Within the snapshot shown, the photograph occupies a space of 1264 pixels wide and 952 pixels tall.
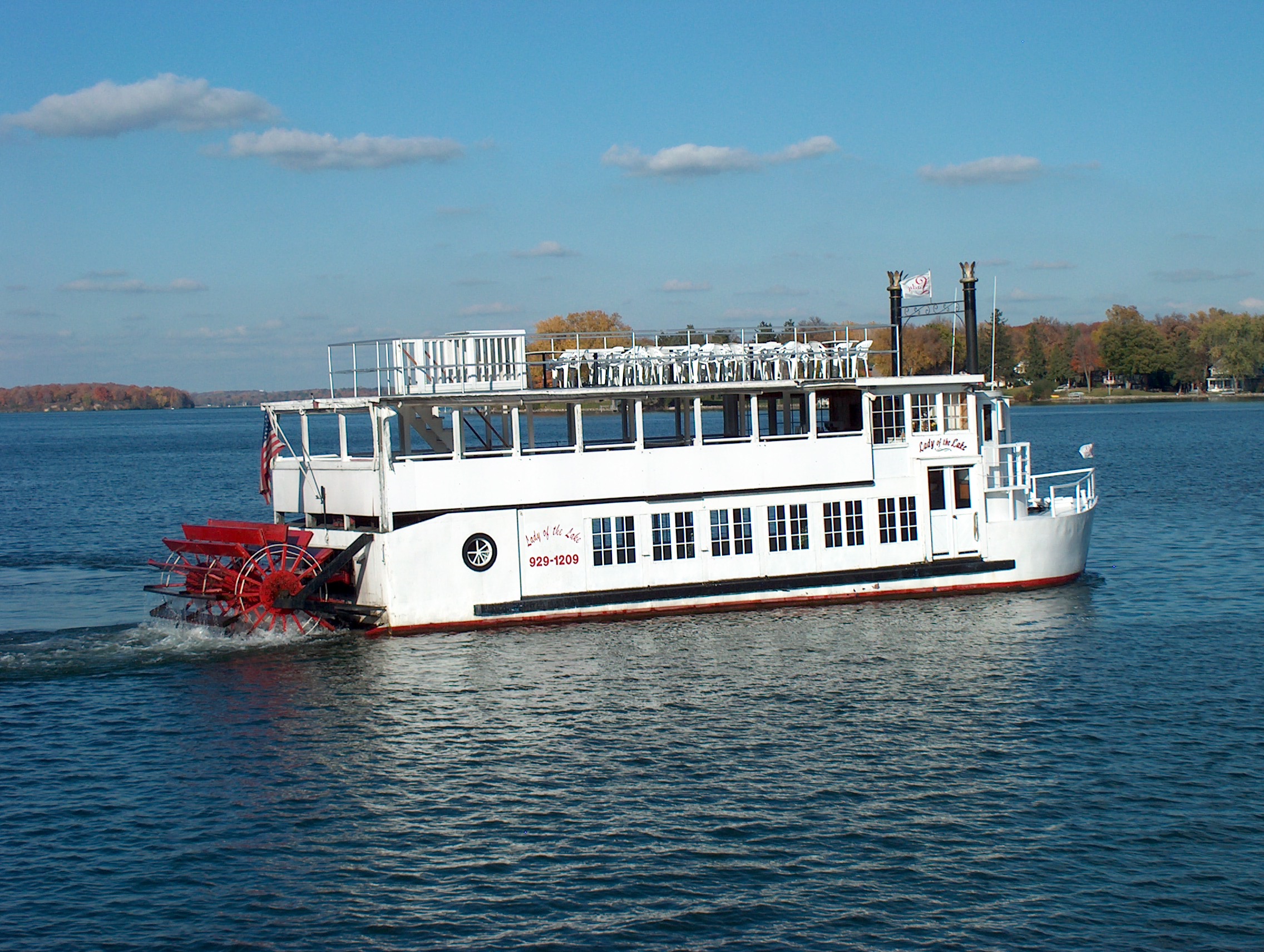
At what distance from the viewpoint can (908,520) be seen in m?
28.3

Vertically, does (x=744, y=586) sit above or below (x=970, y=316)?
below

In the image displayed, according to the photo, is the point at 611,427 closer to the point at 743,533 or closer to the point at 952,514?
the point at 952,514

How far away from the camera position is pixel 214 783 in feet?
59.0

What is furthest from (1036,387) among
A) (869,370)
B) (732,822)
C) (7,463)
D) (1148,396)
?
(732,822)

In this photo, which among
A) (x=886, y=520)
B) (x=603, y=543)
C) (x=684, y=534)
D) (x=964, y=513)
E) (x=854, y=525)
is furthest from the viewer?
(x=964, y=513)

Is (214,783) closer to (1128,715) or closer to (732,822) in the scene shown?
(732,822)

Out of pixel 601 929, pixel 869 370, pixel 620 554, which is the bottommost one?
pixel 601 929

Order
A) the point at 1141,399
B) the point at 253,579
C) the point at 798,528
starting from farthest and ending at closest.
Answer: the point at 1141,399 → the point at 798,528 → the point at 253,579

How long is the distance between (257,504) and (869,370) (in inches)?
1463

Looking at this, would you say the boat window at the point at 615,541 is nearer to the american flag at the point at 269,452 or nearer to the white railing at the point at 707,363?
the white railing at the point at 707,363

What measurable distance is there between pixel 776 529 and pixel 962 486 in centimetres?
487

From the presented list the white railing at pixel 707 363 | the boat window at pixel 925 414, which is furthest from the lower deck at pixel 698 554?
the white railing at pixel 707 363

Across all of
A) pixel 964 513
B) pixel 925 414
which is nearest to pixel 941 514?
pixel 964 513

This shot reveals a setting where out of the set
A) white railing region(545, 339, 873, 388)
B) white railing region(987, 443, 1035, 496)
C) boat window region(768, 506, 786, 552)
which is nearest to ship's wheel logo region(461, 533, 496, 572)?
white railing region(545, 339, 873, 388)
